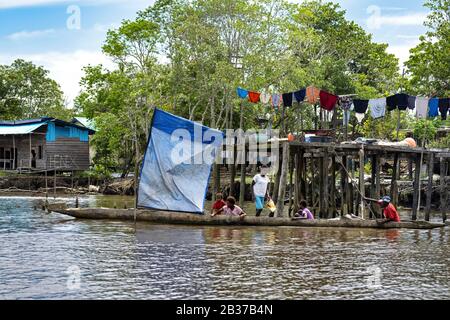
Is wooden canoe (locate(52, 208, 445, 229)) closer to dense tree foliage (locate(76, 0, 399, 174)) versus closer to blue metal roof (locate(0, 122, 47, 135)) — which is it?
dense tree foliage (locate(76, 0, 399, 174))

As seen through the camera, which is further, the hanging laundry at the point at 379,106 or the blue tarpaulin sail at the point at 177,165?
the hanging laundry at the point at 379,106

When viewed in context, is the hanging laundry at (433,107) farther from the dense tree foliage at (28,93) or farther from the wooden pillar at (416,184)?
the dense tree foliage at (28,93)

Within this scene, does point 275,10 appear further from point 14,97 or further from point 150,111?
point 14,97

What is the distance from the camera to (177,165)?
21.1m

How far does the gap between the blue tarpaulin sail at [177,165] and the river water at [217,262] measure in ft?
3.07

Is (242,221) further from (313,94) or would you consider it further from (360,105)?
(360,105)

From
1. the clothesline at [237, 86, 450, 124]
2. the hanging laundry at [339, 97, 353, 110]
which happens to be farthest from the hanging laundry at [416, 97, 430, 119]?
the hanging laundry at [339, 97, 353, 110]

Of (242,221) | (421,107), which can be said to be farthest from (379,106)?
(242,221)

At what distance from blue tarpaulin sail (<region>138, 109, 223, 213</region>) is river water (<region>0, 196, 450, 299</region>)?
935 millimetres

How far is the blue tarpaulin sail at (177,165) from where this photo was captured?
20.9 m

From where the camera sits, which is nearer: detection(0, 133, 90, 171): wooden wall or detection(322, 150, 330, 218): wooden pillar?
detection(322, 150, 330, 218): wooden pillar

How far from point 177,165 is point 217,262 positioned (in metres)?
6.91

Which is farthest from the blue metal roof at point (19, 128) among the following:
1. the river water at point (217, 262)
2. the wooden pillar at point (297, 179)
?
the wooden pillar at point (297, 179)

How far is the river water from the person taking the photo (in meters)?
11.9
